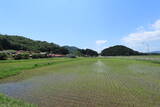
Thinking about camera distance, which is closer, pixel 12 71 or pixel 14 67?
pixel 12 71

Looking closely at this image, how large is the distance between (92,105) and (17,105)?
2700 millimetres

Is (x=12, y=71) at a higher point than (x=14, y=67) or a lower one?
lower

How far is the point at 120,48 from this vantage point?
129625 millimetres

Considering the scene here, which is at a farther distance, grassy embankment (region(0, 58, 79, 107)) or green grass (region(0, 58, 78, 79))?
green grass (region(0, 58, 78, 79))

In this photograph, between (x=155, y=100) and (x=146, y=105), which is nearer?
(x=146, y=105)

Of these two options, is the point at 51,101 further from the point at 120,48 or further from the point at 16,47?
the point at 120,48

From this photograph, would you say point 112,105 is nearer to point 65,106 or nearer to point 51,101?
point 65,106

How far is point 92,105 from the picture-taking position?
15.5 feet

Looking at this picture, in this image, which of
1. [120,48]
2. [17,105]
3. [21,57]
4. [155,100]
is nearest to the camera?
[17,105]

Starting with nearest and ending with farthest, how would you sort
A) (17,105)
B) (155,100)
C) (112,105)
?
(17,105), (112,105), (155,100)

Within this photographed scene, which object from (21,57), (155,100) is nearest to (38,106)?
(155,100)

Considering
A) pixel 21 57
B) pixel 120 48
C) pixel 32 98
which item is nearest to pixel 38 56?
pixel 21 57

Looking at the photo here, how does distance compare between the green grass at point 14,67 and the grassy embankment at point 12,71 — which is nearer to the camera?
the grassy embankment at point 12,71

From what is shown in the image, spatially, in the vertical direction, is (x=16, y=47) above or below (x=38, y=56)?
above
